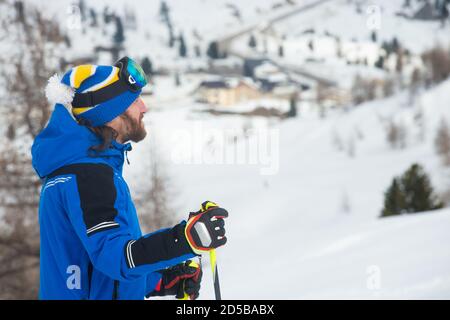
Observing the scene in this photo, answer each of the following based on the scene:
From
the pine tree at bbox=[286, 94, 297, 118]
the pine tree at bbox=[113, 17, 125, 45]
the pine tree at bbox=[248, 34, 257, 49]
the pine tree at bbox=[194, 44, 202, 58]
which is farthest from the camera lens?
the pine tree at bbox=[248, 34, 257, 49]

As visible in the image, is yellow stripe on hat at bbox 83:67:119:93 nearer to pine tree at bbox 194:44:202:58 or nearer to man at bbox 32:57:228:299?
man at bbox 32:57:228:299

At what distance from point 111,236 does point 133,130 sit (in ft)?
1.73

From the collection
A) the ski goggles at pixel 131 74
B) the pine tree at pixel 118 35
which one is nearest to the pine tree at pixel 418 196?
the ski goggles at pixel 131 74

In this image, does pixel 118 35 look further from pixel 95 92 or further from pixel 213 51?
pixel 95 92

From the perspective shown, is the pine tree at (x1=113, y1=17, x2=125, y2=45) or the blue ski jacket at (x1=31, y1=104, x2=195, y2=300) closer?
the blue ski jacket at (x1=31, y1=104, x2=195, y2=300)

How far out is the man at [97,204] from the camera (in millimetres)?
1769

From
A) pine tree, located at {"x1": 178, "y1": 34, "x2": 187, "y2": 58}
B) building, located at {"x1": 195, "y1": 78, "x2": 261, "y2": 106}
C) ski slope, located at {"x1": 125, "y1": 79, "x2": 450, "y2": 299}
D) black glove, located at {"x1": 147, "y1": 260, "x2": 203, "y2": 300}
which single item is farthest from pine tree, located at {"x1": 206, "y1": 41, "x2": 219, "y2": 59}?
black glove, located at {"x1": 147, "y1": 260, "x2": 203, "y2": 300}

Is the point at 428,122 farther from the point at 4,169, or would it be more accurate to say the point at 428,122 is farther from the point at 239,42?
the point at 239,42

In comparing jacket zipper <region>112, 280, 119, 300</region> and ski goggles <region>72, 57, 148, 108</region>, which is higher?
ski goggles <region>72, 57, 148, 108</region>

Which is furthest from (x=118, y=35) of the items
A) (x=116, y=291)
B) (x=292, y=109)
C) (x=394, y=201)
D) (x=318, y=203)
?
(x=116, y=291)

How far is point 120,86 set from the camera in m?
2.08

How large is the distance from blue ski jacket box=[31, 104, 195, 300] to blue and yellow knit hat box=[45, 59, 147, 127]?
65 mm

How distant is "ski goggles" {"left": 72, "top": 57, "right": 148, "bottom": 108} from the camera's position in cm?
203
